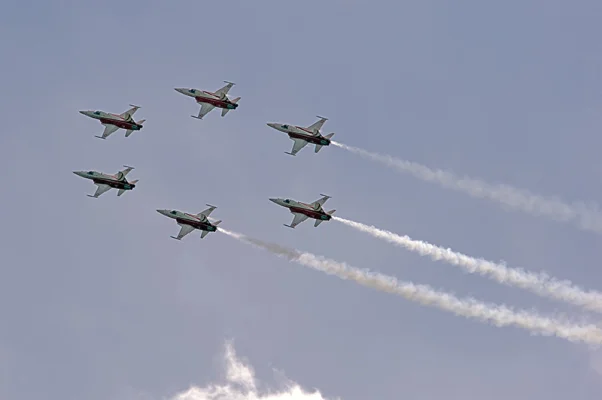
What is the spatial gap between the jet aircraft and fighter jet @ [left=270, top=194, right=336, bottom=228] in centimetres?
2884

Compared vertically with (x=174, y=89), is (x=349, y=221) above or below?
below

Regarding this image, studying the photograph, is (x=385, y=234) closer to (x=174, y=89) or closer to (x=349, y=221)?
(x=349, y=221)

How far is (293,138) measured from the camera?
187 metres

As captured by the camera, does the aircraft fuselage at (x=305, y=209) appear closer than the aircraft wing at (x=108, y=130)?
Yes

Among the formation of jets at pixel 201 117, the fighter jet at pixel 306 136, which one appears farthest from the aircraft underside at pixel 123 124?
the fighter jet at pixel 306 136

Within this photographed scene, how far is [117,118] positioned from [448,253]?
6012 centimetres

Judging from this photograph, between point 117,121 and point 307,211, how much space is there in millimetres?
36743

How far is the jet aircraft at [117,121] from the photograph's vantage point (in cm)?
18925

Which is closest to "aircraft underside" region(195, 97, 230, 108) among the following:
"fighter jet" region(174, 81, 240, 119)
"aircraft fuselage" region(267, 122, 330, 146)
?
"fighter jet" region(174, 81, 240, 119)

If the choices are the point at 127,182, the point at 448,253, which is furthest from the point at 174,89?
the point at 448,253

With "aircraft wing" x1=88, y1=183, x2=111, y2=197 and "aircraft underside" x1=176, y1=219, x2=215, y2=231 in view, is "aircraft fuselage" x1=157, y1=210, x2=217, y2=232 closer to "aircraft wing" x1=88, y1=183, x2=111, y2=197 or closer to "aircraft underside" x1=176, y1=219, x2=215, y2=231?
"aircraft underside" x1=176, y1=219, x2=215, y2=231

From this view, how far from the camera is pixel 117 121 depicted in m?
190

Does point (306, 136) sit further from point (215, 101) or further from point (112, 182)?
point (112, 182)

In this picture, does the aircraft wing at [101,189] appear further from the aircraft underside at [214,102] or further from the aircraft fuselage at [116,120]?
the aircraft underside at [214,102]
